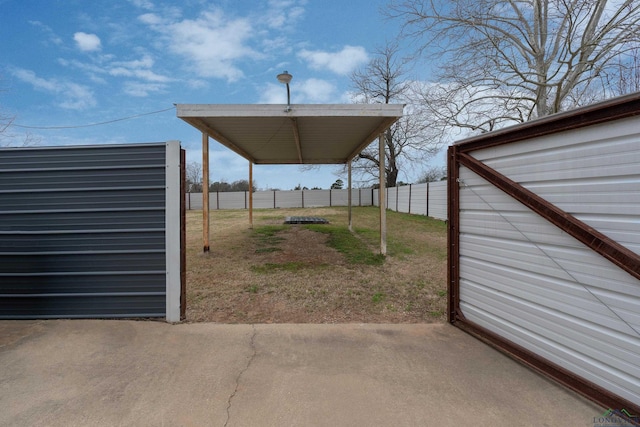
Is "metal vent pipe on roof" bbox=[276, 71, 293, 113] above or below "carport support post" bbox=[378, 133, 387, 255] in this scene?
above

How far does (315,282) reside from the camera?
4.34 m

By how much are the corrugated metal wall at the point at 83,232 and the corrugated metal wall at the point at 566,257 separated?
3119mm

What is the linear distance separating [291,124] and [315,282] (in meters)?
3.33

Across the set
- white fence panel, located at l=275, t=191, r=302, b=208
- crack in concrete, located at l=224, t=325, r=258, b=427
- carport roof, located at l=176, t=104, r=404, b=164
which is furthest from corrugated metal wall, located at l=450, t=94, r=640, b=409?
white fence panel, located at l=275, t=191, r=302, b=208

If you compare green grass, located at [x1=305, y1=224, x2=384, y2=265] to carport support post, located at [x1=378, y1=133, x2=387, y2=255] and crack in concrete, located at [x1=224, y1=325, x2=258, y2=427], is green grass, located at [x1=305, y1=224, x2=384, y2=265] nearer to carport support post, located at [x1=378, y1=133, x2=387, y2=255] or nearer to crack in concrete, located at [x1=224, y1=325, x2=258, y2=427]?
carport support post, located at [x1=378, y1=133, x2=387, y2=255]

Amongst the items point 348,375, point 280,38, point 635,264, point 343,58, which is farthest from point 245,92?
point 635,264

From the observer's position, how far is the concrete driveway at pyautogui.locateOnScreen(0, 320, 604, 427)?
1.63 m

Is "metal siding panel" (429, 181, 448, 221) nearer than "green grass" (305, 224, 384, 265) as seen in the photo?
No

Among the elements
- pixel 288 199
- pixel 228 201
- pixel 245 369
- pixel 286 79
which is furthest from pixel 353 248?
pixel 228 201

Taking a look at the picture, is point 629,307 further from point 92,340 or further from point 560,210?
point 92,340

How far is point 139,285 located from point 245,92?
573cm

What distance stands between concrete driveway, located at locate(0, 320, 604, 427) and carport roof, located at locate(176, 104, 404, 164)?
3743 mm

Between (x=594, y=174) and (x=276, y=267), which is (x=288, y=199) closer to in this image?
(x=276, y=267)

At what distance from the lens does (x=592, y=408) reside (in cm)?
169
